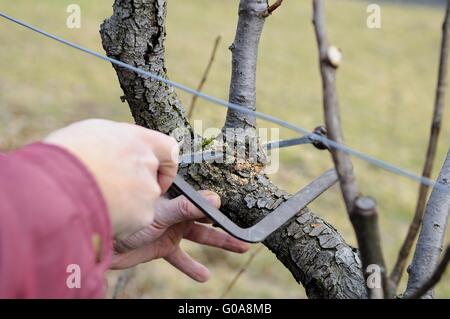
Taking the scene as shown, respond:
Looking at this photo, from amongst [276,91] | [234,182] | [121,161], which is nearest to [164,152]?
[121,161]

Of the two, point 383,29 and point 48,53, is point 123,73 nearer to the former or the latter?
point 48,53

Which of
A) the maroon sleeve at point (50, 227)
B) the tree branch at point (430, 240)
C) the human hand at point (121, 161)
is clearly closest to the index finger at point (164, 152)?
the human hand at point (121, 161)

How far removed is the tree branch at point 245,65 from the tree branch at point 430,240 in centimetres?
36

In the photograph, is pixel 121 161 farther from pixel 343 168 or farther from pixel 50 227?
pixel 343 168

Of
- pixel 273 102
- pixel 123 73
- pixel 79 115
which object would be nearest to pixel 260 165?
pixel 123 73

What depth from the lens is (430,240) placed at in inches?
38.0

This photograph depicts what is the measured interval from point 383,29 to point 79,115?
6094mm

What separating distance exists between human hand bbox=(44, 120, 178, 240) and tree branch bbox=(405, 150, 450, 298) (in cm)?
47

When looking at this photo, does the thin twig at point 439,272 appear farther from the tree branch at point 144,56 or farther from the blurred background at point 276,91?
the blurred background at point 276,91

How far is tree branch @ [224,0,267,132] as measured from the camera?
112 centimetres

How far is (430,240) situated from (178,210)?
0.42 meters

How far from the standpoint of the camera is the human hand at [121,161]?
64cm

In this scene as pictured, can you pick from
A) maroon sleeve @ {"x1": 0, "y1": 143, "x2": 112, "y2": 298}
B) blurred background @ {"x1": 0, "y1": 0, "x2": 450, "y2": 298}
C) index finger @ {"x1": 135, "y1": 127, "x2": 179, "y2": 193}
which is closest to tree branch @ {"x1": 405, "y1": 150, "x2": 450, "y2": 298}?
index finger @ {"x1": 135, "y1": 127, "x2": 179, "y2": 193}
